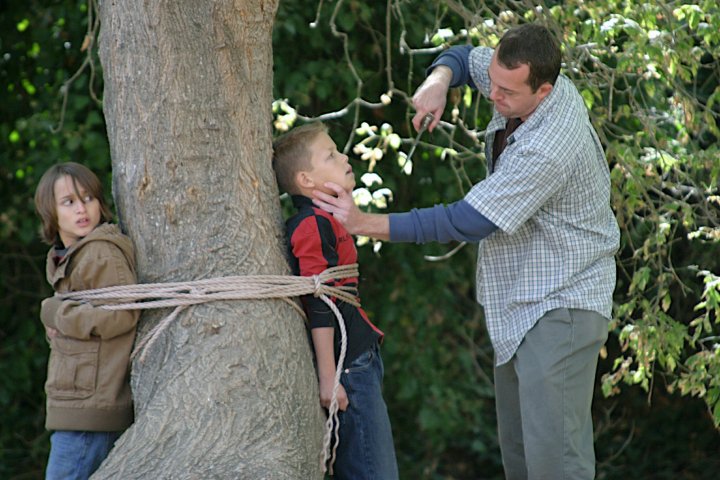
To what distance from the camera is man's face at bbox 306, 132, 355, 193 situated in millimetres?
2762

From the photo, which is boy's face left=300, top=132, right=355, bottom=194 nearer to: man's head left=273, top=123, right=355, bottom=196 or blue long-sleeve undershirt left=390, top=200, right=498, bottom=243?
man's head left=273, top=123, right=355, bottom=196

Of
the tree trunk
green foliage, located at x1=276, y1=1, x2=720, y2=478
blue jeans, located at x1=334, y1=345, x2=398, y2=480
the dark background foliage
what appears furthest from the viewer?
the dark background foliage

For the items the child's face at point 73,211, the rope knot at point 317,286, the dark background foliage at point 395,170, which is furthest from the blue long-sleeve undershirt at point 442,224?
the dark background foliage at point 395,170

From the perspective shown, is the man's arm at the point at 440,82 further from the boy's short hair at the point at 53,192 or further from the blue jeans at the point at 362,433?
the boy's short hair at the point at 53,192

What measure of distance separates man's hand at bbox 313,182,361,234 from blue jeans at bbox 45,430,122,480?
78 centimetres

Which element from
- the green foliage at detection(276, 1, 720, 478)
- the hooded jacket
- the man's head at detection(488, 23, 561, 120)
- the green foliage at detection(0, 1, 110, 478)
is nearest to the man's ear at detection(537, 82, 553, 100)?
the man's head at detection(488, 23, 561, 120)

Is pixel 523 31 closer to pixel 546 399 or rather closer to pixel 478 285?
pixel 478 285

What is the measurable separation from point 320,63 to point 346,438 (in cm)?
273

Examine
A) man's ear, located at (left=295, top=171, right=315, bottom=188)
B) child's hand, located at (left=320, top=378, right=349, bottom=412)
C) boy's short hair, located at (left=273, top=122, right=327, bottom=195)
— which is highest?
boy's short hair, located at (left=273, top=122, right=327, bottom=195)

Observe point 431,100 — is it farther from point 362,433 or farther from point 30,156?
point 30,156

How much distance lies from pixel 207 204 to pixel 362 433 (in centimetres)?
71

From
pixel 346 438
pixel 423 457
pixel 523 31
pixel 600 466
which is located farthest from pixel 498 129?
pixel 600 466

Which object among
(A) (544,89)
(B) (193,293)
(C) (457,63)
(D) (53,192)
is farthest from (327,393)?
(C) (457,63)

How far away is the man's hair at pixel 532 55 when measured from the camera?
9.22ft
